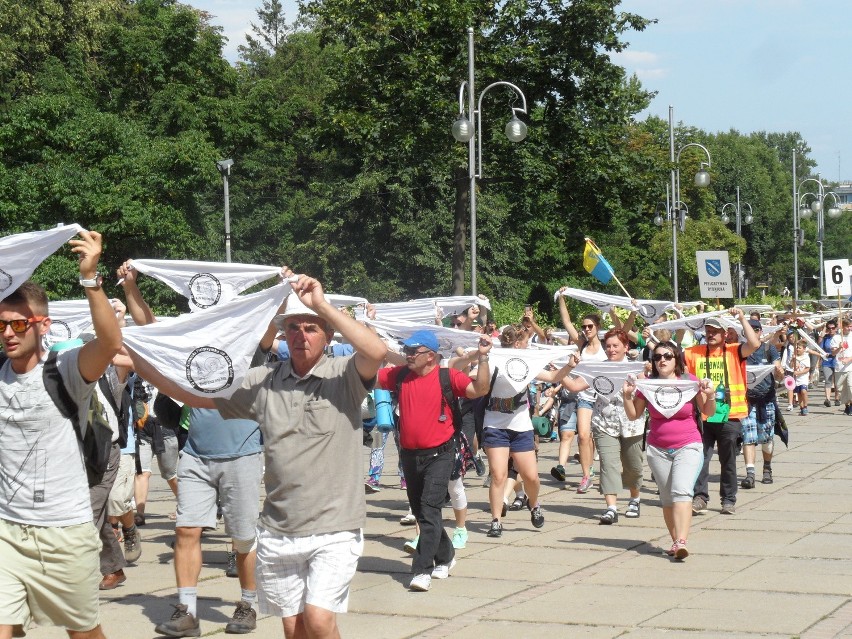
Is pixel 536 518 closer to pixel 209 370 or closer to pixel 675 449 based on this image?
pixel 675 449

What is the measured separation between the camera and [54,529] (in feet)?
16.4

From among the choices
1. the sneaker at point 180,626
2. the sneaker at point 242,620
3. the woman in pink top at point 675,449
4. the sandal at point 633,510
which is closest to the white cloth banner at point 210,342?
the sneaker at point 180,626

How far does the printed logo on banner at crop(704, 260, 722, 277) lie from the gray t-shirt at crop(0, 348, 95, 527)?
2266 cm

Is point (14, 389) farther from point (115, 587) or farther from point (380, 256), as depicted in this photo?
point (380, 256)

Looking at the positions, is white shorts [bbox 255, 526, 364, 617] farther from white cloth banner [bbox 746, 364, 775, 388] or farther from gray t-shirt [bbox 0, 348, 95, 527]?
white cloth banner [bbox 746, 364, 775, 388]

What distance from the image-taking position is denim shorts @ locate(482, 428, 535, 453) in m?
11.3

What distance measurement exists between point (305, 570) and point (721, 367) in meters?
7.75

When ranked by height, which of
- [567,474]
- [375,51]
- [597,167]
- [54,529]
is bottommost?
[567,474]

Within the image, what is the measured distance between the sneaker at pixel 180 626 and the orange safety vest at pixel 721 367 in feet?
20.9

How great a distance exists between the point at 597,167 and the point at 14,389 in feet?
100

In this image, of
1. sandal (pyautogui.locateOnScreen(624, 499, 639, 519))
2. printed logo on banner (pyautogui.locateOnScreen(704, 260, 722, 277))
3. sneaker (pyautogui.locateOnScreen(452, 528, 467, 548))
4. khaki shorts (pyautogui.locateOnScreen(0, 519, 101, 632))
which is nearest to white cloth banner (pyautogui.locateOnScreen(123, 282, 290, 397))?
khaki shorts (pyautogui.locateOnScreen(0, 519, 101, 632))

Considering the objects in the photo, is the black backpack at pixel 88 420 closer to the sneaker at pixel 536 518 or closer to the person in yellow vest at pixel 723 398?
the sneaker at pixel 536 518

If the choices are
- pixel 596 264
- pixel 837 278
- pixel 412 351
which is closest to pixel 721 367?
pixel 412 351

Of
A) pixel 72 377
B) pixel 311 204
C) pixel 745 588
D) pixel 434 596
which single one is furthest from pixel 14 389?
pixel 311 204
